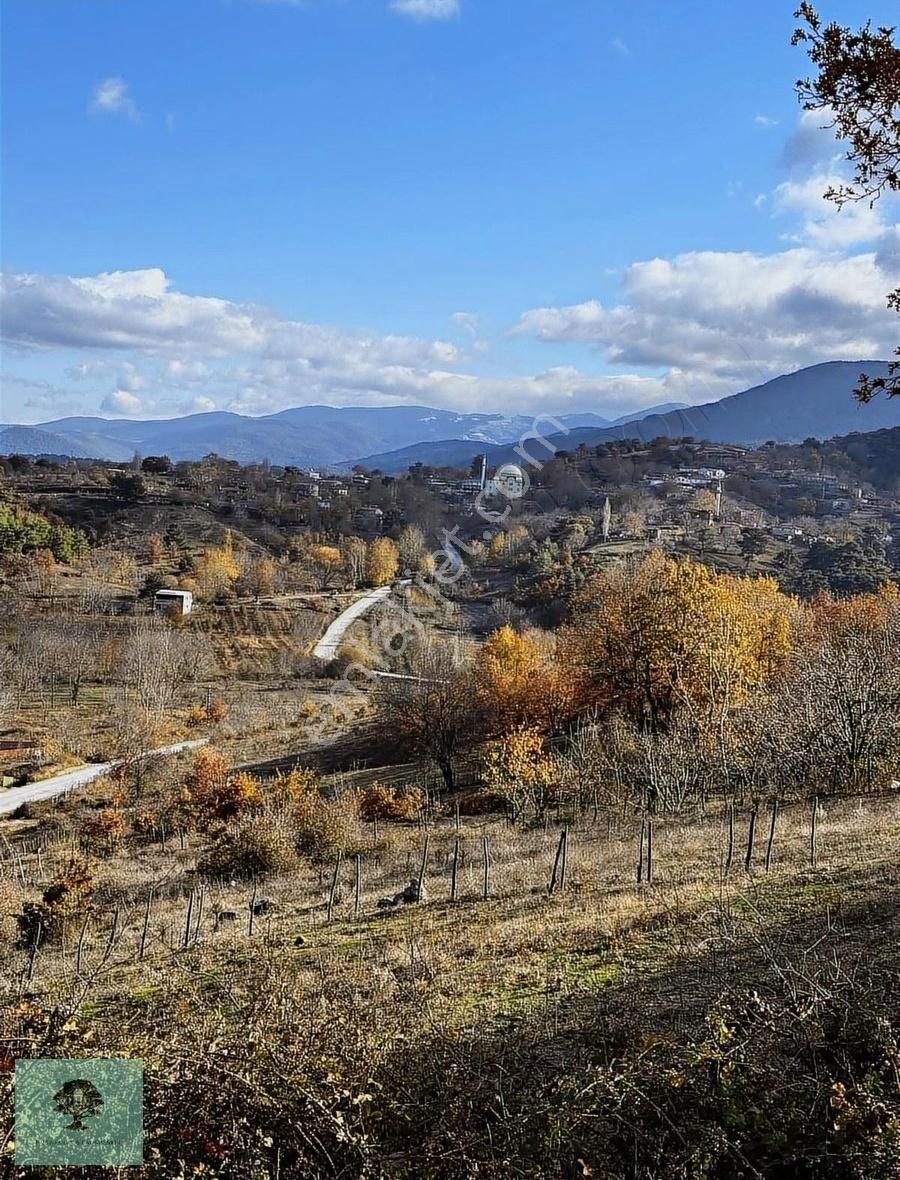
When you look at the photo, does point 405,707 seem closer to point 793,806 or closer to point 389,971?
point 793,806

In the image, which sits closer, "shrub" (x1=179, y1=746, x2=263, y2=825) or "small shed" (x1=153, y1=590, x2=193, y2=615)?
"shrub" (x1=179, y1=746, x2=263, y2=825)

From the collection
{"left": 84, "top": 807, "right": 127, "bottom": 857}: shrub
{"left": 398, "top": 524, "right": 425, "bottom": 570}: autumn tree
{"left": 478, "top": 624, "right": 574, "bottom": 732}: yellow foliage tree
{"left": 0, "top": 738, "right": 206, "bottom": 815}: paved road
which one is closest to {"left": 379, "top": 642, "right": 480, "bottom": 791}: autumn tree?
{"left": 478, "top": 624, "right": 574, "bottom": 732}: yellow foliage tree

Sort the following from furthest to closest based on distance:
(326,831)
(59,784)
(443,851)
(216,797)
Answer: (59,784) → (216,797) → (326,831) → (443,851)

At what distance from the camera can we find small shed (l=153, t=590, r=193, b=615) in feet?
204

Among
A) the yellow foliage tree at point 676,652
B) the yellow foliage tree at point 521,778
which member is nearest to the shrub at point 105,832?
the yellow foliage tree at point 521,778

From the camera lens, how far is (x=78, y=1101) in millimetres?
3824

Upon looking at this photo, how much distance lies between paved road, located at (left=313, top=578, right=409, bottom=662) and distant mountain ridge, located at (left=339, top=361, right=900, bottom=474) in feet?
168

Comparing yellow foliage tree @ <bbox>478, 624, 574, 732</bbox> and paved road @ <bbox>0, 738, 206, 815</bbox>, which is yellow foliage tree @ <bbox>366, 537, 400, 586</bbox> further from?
yellow foliage tree @ <bbox>478, 624, 574, 732</bbox>

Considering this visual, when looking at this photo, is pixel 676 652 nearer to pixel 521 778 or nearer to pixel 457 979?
pixel 521 778

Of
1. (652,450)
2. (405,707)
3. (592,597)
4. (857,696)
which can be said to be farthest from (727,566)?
(652,450)

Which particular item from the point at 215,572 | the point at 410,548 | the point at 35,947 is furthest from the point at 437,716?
the point at 410,548

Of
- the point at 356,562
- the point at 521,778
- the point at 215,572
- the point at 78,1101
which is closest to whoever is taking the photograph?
the point at 78,1101

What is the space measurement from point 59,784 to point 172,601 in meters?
31.1

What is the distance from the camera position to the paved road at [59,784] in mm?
30375
